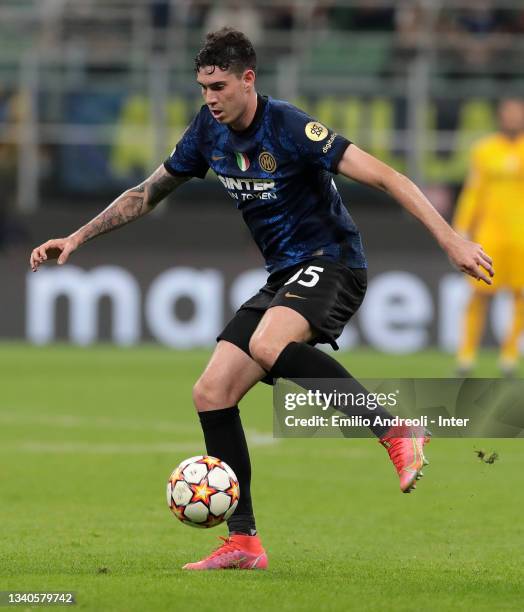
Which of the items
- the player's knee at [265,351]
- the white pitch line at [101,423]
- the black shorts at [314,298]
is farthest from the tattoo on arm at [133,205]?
the white pitch line at [101,423]

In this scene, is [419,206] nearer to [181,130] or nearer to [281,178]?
[281,178]

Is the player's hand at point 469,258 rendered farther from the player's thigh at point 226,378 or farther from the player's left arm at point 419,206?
the player's thigh at point 226,378

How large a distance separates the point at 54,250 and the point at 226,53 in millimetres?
1134

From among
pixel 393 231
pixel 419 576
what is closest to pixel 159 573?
pixel 419 576

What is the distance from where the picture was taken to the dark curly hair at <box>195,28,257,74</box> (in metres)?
5.58

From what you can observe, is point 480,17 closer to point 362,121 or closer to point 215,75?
point 362,121

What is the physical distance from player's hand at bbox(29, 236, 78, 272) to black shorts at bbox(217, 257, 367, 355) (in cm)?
73

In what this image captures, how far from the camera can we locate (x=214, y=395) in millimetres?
5832

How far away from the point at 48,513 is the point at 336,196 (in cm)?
241

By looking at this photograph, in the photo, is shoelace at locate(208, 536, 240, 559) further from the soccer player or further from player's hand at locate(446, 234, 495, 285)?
player's hand at locate(446, 234, 495, 285)

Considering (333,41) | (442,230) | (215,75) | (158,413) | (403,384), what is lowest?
(158,413)

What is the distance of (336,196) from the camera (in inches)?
234

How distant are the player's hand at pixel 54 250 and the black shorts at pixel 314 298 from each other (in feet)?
2.40

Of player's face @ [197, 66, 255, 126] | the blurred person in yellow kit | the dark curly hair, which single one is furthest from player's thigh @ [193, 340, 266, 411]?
the blurred person in yellow kit
